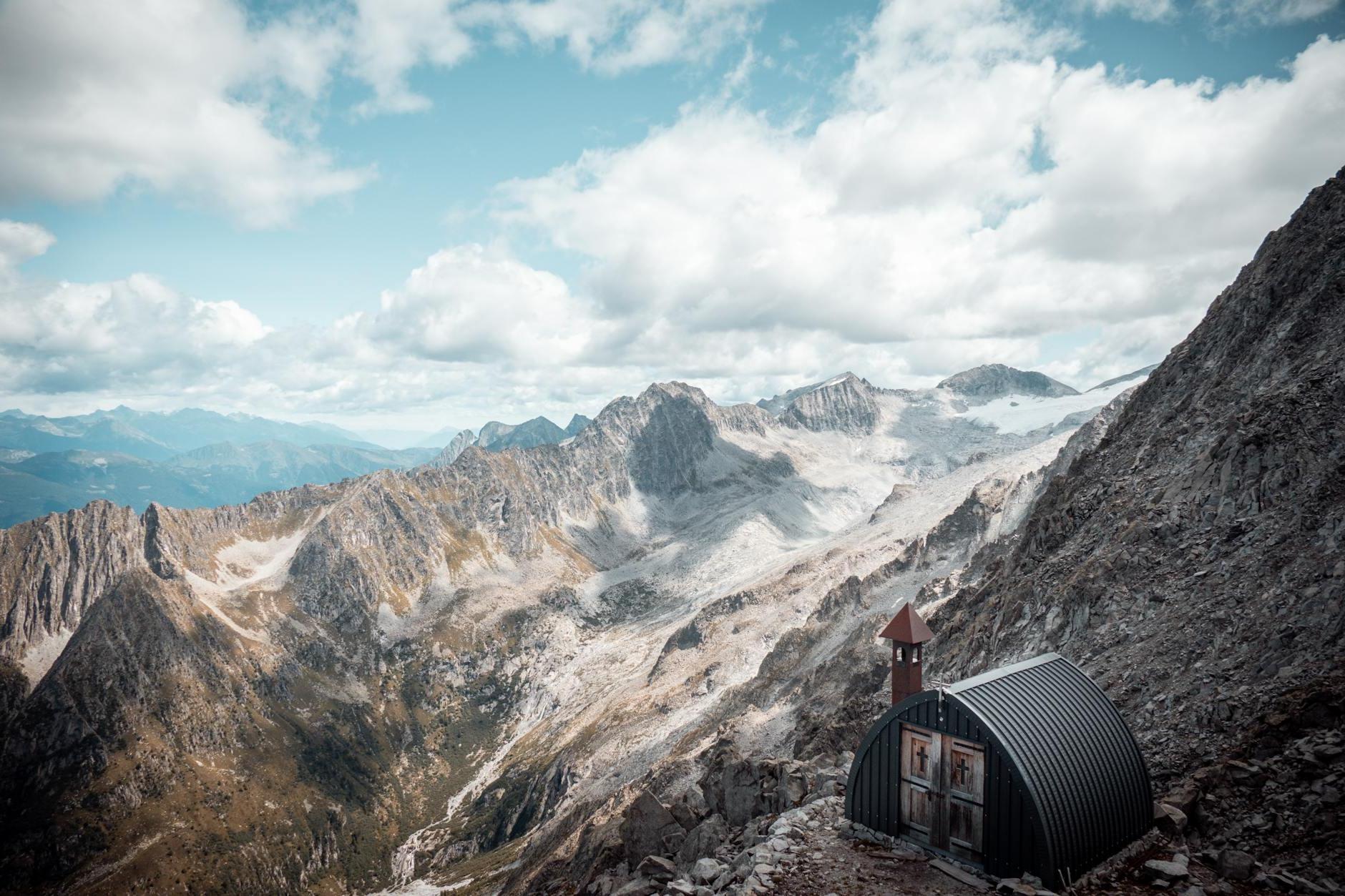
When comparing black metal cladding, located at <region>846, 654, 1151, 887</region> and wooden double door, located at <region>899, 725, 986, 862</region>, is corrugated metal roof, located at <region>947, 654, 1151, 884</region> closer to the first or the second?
black metal cladding, located at <region>846, 654, 1151, 887</region>

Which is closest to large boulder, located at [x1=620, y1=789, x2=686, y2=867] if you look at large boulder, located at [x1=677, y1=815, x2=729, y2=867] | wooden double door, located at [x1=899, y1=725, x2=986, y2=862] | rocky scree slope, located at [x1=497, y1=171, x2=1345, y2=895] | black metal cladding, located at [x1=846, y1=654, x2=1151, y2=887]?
rocky scree slope, located at [x1=497, y1=171, x2=1345, y2=895]

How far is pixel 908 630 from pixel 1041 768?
6257 mm

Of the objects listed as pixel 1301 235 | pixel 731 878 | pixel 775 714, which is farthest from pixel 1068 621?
pixel 775 714

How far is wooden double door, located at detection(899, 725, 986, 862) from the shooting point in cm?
1980

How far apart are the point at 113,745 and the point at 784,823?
171m

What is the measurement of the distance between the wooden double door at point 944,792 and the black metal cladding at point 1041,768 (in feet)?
0.84

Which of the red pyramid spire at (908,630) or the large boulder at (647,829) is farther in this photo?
the large boulder at (647,829)

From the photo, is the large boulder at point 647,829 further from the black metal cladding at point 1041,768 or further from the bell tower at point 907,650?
the bell tower at point 907,650

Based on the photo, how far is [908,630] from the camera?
964 inches

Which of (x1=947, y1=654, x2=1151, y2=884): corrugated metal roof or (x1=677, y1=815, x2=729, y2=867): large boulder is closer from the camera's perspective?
(x1=947, y1=654, x2=1151, y2=884): corrugated metal roof

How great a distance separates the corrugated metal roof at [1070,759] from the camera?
18750mm

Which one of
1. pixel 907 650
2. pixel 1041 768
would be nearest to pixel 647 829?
pixel 907 650

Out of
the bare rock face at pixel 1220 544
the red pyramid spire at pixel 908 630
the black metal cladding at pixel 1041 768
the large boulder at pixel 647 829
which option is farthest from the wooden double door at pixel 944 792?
the large boulder at pixel 647 829

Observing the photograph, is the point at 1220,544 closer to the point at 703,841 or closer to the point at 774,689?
the point at 703,841
